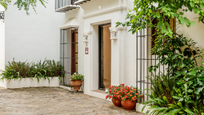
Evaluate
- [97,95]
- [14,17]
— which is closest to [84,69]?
[97,95]

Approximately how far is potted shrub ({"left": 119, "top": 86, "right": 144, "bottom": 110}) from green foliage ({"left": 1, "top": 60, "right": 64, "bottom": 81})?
478 centimetres

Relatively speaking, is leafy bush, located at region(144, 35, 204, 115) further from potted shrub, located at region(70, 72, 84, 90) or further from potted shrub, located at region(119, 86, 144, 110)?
potted shrub, located at region(70, 72, 84, 90)

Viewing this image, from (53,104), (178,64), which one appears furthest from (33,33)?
(178,64)

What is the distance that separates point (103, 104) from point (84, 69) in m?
2.14

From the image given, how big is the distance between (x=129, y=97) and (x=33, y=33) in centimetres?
642

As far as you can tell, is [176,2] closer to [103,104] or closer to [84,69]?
[103,104]

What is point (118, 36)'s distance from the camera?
6797mm

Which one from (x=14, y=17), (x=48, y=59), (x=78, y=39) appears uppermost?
(x=14, y=17)

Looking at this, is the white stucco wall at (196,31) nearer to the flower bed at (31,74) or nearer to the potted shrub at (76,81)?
the potted shrub at (76,81)

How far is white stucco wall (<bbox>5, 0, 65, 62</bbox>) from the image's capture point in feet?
32.6

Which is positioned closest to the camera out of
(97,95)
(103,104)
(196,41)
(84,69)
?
(196,41)

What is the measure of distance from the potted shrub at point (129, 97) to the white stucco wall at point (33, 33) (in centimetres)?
571

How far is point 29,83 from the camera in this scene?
9836 millimetres

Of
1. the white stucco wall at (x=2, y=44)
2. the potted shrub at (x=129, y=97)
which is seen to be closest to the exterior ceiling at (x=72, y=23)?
the white stucco wall at (x=2, y=44)
